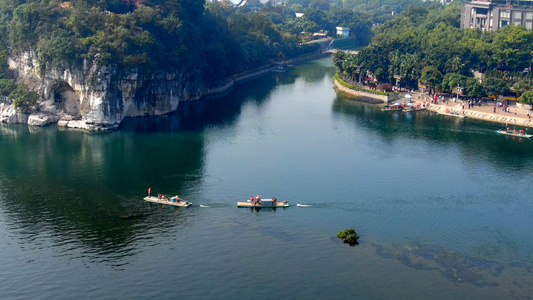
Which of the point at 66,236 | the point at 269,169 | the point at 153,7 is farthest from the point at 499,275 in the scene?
the point at 153,7

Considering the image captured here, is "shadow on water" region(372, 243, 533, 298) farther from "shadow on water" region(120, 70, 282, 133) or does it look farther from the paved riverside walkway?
the paved riverside walkway

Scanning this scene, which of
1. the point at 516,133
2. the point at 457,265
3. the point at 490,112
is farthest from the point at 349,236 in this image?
the point at 490,112

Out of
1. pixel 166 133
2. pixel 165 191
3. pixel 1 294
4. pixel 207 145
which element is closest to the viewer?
pixel 1 294

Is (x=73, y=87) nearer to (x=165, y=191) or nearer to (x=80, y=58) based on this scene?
(x=80, y=58)

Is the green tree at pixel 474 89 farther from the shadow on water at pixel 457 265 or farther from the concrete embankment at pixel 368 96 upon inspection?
the shadow on water at pixel 457 265

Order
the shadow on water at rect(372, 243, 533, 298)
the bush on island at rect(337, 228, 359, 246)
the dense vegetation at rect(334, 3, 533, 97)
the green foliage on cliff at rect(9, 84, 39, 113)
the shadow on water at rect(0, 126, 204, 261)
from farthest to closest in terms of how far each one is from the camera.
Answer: the dense vegetation at rect(334, 3, 533, 97) → the green foliage on cliff at rect(9, 84, 39, 113) → the shadow on water at rect(0, 126, 204, 261) → the bush on island at rect(337, 228, 359, 246) → the shadow on water at rect(372, 243, 533, 298)

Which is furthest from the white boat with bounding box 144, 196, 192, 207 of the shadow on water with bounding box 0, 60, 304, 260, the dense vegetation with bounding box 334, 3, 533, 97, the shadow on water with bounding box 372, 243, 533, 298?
the dense vegetation with bounding box 334, 3, 533, 97
